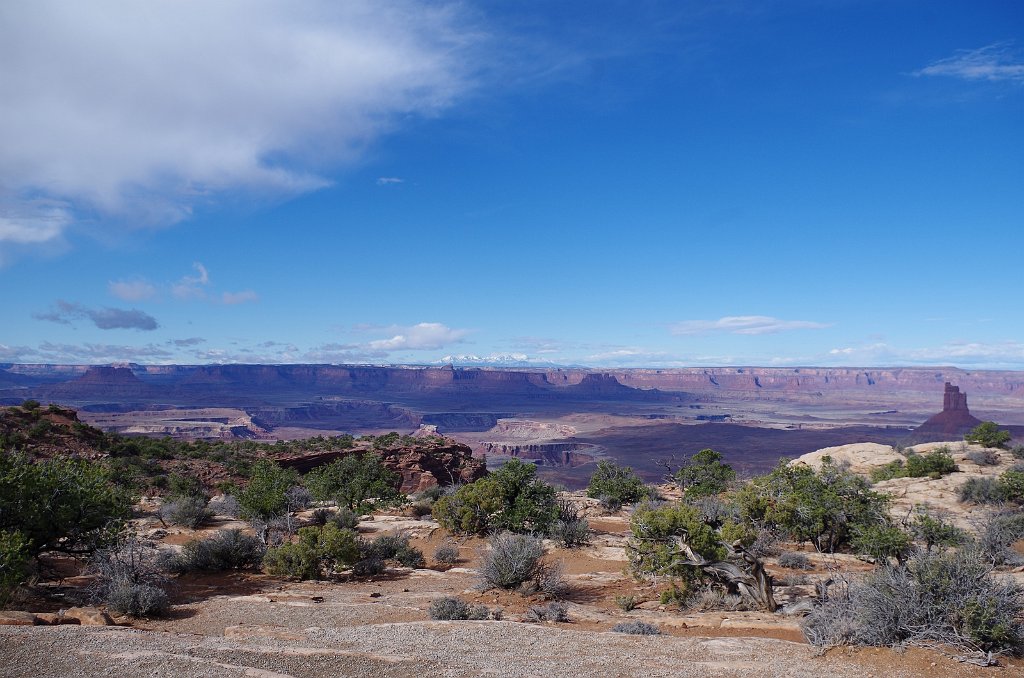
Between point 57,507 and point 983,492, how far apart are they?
3027cm

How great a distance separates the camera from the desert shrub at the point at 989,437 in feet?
113

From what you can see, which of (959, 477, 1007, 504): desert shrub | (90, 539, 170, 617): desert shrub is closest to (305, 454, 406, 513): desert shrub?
(90, 539, 170, 617): desert shrub

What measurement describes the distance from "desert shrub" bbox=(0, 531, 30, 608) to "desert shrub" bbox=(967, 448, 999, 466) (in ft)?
129

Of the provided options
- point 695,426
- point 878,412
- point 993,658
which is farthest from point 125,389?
point 878,412

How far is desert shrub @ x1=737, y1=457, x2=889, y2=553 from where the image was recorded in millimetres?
13539

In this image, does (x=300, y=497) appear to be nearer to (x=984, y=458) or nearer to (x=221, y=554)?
(x=221, y=554)

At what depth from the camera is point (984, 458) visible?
100 ft

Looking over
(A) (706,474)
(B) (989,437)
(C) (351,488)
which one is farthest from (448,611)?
(B) (989,437)

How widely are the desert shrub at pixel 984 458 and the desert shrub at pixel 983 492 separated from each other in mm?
8724

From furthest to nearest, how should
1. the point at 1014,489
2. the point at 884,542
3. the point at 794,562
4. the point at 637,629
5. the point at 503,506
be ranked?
the point at 1014,489 → the point at 503,506 → the point at 794,562 → the point at 884,542 → the point at 637,629

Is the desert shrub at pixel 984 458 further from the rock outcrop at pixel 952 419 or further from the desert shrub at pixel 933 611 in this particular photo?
the rock outcrop at pixel 952 419

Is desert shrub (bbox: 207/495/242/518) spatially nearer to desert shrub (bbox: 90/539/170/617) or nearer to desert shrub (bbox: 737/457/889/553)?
desert shrub (bbox: 90/539/170/617)

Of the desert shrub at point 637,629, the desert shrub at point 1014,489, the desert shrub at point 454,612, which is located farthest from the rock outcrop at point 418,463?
the desert shrub at point 637,629

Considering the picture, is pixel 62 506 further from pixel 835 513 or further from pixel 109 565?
pixel 835 513
